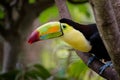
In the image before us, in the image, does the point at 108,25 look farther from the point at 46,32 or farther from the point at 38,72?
the point at 38,72

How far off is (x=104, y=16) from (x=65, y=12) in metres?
0.51

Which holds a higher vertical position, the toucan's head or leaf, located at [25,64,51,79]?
the toucan's head

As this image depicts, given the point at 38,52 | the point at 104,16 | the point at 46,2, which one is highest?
the point at 46,2

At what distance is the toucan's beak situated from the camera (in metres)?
1.03

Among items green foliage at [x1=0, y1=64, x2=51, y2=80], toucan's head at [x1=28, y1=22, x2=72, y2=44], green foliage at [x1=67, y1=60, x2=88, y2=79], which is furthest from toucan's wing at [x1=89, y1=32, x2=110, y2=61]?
green foliage at [x1=0, y1=64, x2=51, y2=80]

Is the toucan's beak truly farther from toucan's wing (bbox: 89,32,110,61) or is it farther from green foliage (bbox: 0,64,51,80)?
green foliage (bbox: 0,64,51,80)

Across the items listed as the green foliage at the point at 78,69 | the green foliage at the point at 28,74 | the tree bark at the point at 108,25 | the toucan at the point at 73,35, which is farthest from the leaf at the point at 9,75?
the tree bark at the point at 108,25

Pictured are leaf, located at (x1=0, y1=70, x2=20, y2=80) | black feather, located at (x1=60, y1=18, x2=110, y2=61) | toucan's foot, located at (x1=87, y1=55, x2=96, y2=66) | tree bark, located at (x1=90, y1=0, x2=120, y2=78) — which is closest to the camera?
tree bark, located at (x1=90, y1=0, x2=120, y2=78)

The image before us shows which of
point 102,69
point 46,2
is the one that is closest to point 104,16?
point 102,69

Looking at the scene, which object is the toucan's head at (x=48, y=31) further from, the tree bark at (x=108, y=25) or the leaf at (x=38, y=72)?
the leaf at (x=38, y=72)

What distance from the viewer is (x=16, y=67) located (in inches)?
64.8

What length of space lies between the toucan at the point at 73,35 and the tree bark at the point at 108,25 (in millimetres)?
362

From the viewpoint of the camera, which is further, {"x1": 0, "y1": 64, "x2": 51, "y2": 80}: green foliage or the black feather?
{"x1": 0, "y1": 64, "x2": 51, "y2": 80}: green foliage

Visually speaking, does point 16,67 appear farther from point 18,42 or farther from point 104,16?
point 104,16
